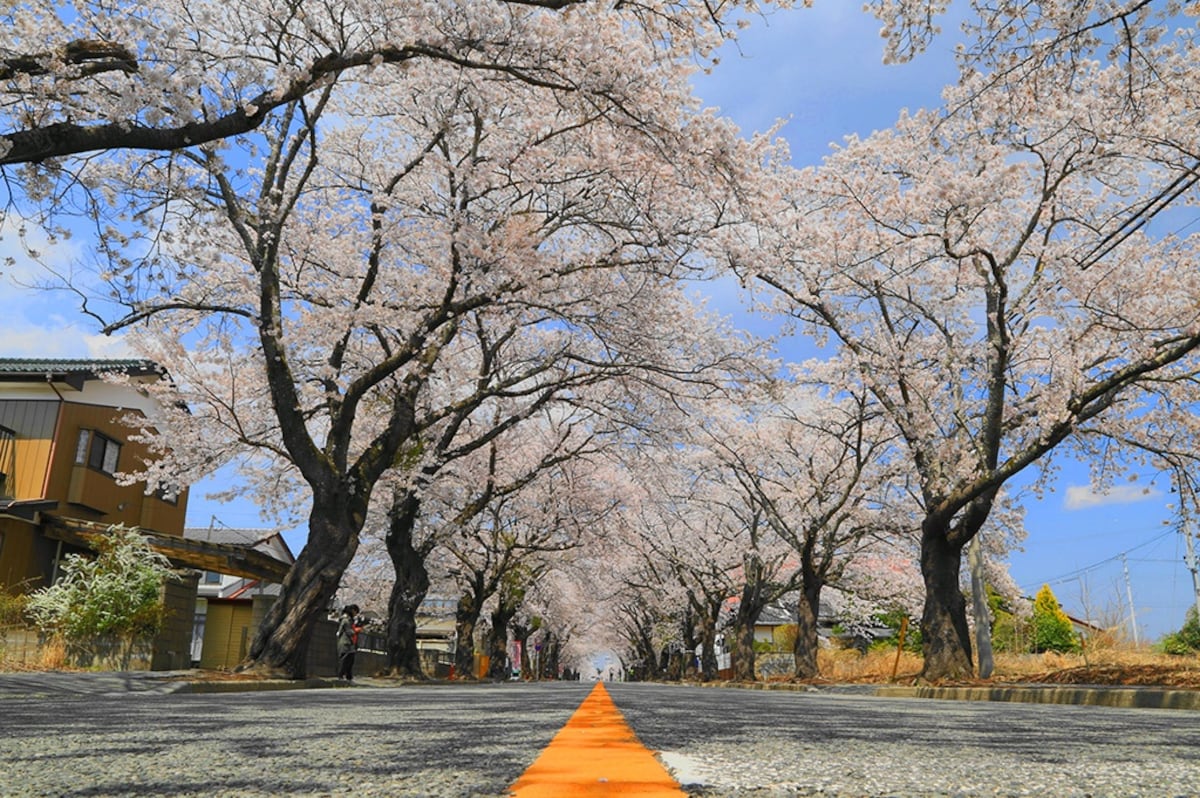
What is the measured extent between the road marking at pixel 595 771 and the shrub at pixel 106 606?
12983 millimetres

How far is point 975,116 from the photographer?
992 cm

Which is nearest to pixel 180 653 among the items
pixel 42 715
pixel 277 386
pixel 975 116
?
pixel 277 386

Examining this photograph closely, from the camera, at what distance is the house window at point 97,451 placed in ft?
73.0

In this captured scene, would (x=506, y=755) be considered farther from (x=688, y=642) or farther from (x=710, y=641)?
(x=688, y=642)

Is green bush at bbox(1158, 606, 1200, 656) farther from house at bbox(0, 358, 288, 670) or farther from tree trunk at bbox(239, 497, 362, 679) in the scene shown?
house at bbox(0, 358, 288, 670)

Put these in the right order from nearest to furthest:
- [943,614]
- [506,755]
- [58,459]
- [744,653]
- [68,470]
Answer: [506,755], [943,614], [58,459], [68,470], [744,653]

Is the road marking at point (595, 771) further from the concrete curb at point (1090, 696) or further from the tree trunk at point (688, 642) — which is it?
the tree trunk at point (688, 642)

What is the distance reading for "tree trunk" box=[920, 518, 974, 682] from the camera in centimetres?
1644

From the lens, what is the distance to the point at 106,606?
14289 millimetres

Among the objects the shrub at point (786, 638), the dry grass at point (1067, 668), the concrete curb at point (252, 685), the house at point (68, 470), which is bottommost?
the concrete curb at point (252, 685)

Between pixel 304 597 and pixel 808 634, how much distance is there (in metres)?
16.5

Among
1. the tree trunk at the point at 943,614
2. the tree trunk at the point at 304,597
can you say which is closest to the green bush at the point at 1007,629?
the tree trunk at the point at 943,614

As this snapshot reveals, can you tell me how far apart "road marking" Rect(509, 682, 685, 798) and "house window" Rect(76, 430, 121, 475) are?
22.3m

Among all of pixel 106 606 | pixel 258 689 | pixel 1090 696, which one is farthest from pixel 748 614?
pixel 258 689
